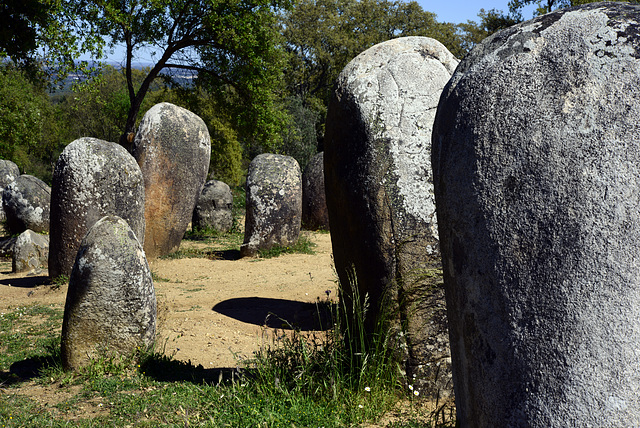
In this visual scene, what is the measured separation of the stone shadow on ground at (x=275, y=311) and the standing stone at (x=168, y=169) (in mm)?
3394

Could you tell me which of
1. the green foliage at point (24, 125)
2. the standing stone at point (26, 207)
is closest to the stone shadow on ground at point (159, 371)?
the standing stone at point (26, 207)

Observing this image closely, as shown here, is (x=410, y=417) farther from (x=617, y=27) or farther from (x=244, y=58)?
(x=244, y=58)

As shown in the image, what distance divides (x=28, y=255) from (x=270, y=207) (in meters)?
4.41

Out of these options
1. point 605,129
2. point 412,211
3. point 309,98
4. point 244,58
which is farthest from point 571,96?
point 309,98

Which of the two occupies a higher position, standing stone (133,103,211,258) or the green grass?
standing stone (133,103,211,258)

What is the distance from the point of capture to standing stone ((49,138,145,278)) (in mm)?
7871

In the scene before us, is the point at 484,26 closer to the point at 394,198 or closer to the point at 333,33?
the point at 333,33

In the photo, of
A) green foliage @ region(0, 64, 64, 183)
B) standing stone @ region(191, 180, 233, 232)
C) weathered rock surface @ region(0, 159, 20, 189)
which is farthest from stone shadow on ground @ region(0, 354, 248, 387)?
weathered rock surface @ region(0, 159, 20, 189)

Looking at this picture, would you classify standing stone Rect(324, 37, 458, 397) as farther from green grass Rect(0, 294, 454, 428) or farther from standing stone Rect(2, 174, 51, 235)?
standing stone Rect(2, 174, 51, 235)

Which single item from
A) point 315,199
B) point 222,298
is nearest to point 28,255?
point 222,298

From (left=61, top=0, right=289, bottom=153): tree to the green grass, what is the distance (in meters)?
12.2

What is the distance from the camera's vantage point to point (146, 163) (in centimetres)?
1013

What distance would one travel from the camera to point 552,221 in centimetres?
136

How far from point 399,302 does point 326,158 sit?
124 centimetres
